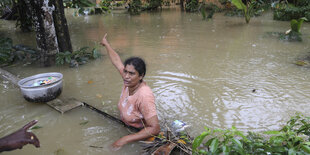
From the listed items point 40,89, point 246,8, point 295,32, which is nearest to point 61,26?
point 40,89

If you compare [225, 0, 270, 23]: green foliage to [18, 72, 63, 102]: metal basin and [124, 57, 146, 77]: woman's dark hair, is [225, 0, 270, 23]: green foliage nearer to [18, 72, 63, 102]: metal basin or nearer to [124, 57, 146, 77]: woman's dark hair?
[124, 57, 146, 77]: woman's dark hair

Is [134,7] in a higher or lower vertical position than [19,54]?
higher

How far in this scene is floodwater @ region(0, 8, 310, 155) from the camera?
9.69ft

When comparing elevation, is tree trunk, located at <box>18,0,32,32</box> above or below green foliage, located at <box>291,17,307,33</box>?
above

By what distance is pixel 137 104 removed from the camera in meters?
2.42

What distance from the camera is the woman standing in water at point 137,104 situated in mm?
2299

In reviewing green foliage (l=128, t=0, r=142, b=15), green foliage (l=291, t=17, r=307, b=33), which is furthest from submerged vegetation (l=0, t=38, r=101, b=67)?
green foliage (l=128, t=0, r=142, b=15)

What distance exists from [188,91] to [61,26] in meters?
3.35

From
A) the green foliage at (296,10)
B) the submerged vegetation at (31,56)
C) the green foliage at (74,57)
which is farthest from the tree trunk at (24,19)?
the green foliage at (296,10)

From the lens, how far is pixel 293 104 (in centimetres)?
349

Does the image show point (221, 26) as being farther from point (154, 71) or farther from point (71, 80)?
point (71, 80)

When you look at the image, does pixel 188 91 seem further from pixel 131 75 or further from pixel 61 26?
pixel 61 26

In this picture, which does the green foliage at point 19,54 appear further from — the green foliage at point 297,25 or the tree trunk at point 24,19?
the green foliage at point 297,25

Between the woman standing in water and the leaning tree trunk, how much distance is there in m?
3.27
